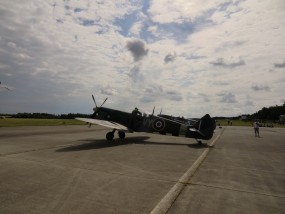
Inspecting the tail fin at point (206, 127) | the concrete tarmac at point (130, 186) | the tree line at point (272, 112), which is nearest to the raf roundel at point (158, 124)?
the tail fin at point (206, 127)

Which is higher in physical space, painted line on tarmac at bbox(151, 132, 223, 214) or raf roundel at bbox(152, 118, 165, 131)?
raf roundel at bbox(152, 118, 165, 131)

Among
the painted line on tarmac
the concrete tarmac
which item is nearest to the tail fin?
the concrete tarmac

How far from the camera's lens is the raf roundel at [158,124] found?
69.0ft

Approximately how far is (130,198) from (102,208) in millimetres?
939

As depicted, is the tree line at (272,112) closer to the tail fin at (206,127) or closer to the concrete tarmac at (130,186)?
the tail fin at (206,127)

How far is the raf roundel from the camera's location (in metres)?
21.0

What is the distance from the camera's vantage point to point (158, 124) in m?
21.2

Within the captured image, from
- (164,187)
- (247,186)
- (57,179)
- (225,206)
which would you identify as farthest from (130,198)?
(247,186)

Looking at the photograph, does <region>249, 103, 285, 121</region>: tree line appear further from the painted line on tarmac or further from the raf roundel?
the painted line on tarmac

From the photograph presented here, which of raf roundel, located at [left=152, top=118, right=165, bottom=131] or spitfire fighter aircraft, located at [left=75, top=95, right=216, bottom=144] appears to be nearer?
spitfire fighter aircraft, located at [left=75, top=95, right=216, bottom=144]

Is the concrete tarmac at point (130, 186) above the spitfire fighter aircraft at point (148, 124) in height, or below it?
below

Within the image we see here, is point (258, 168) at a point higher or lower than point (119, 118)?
lower

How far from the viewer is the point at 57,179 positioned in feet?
27.3

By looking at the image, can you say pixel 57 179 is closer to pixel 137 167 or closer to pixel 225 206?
pixel 137 167
